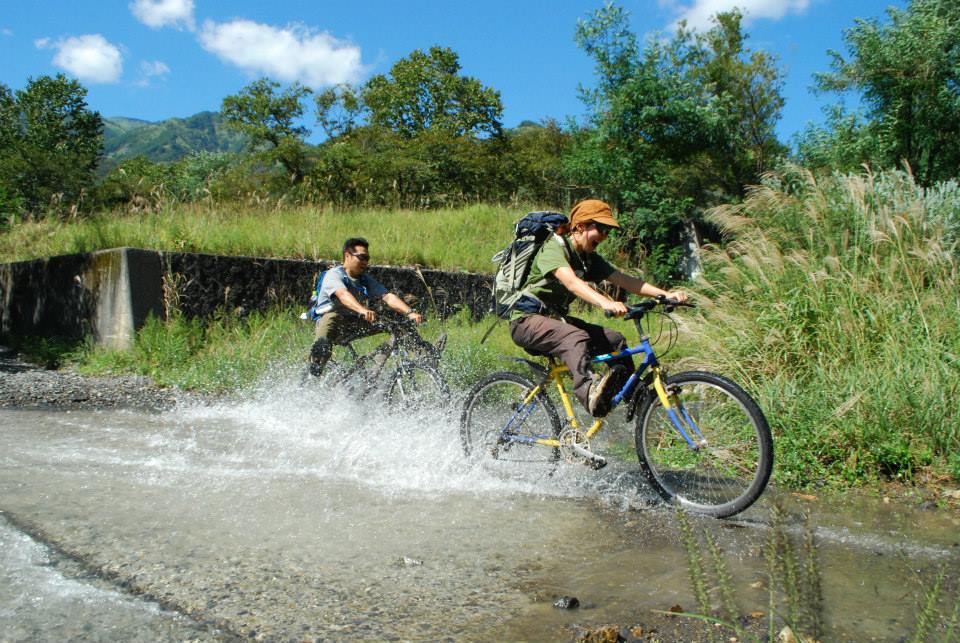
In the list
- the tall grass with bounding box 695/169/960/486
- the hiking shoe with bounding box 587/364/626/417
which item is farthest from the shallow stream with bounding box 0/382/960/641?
the tall grass with bounding box 695/169/960/486

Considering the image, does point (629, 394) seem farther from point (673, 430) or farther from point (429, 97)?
point (429, 97)

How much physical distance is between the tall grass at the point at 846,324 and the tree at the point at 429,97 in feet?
140

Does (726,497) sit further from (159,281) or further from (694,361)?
(159,281)

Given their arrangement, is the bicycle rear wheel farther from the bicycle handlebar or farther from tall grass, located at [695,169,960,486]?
tall grass, located at [695,169,960,486]

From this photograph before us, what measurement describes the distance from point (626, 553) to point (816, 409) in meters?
2.79

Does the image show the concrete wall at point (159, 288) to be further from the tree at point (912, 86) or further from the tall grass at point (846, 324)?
the tree at point (912, 86)

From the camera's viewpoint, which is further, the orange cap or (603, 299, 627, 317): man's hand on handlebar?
the orange cap

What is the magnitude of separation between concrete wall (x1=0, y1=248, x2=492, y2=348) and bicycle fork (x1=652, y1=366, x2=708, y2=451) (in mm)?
5454

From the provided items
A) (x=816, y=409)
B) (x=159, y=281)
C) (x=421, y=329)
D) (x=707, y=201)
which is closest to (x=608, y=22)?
(x=707, y=201)

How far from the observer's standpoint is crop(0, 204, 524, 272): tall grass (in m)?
12.5

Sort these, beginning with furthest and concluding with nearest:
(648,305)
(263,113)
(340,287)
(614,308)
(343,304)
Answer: (263,113) → (343,304) → (340,287) → (648,305) → (614,308)

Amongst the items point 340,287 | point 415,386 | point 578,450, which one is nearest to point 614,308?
point 578,450

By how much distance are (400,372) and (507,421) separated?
6.25ft

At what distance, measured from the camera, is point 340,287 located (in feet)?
26.7
